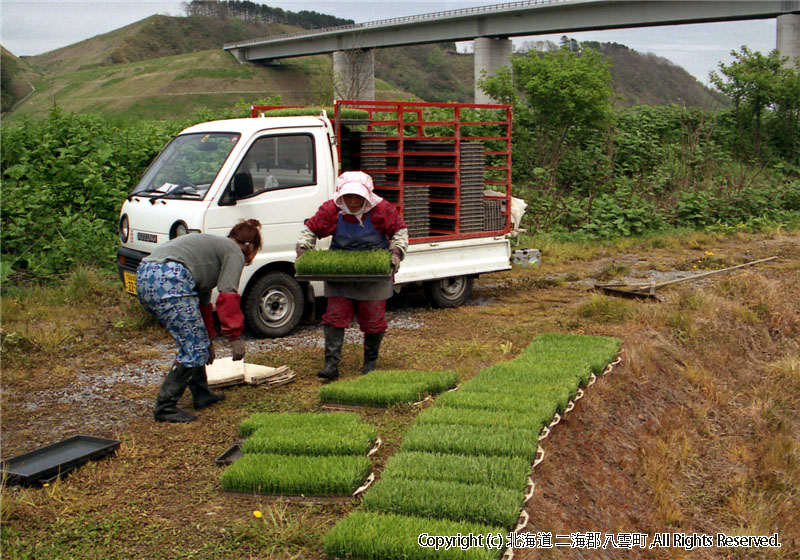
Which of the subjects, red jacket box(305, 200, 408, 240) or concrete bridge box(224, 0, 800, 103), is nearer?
red jacket box(305, 200, 408, 240)

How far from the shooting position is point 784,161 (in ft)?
78.2

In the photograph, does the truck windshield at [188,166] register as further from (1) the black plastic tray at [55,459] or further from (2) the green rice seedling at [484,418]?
(2) the green rice seedling at [484,418]

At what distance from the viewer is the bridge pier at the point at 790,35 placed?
30.2 m

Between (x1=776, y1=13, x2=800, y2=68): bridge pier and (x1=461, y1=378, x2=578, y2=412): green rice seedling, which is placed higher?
(x1=776, y1=13, x2=800, y2=68): bridge pier

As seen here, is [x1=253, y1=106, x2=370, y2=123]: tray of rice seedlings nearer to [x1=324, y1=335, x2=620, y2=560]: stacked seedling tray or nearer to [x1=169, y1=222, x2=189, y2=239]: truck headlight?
[x1=169, y1=222, x2=189, y2=239]: truck headlight

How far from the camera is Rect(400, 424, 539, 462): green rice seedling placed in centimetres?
492

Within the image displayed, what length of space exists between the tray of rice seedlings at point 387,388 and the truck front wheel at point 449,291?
3.45 meters

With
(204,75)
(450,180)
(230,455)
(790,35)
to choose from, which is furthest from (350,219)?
(204,75)

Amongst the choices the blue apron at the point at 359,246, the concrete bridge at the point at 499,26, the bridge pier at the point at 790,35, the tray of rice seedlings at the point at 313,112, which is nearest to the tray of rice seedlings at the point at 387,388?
the blue apron at the point at 359,246

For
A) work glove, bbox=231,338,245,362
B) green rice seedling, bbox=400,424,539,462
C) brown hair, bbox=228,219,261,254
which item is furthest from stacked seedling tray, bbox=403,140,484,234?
green rice seedling, bbox=400,424,539,462

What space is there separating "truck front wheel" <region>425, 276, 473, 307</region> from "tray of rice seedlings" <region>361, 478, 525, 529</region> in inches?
232

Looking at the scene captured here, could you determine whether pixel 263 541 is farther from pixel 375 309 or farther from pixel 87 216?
pixel 87 216

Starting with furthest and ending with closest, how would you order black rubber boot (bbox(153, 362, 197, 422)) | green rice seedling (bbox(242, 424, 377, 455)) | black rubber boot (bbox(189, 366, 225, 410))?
1. black rubber boot (bbox(189, 366, 225, 410))
2. black rubber boot (bbox(153, 362, 197, 422))
3. green rice seedling (bbox(242, 424, 377, 455))

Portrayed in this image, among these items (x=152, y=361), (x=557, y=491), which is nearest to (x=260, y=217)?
(x=152, y=361)
